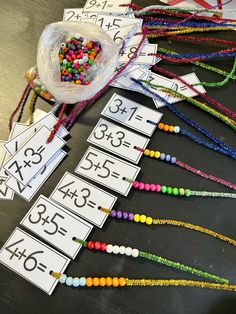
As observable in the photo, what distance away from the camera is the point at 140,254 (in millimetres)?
585

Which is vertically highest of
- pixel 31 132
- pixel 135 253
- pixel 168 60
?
pixel 168 60

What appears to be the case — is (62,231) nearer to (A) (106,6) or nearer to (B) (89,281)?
(B) (89,281)

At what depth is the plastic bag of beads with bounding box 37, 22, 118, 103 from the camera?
69 centimetres

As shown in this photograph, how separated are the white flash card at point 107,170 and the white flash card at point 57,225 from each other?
88 millimetres

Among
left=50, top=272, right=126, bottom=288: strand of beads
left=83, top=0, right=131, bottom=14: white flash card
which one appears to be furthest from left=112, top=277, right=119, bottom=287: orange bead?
left=83, top=0, right=131, bottom=14: white flash card

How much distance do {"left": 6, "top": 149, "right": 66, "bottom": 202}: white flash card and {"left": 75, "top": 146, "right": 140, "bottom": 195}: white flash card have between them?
5 cm

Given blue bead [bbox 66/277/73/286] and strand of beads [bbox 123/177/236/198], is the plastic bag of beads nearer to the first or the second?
strand of beads [bbox 123/177/236/198]

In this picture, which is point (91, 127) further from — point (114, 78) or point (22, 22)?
point (22, 22)

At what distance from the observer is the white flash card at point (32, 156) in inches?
25.0

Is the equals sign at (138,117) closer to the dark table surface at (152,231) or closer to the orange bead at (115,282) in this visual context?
the dark table surface at (152,231)

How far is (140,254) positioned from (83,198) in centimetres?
15

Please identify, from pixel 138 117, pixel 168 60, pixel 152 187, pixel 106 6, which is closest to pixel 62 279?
pixel 152 187

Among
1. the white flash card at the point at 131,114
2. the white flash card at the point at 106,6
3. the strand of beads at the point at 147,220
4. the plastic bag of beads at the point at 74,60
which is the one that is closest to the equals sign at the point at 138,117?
the white flash card at the point at 131,114

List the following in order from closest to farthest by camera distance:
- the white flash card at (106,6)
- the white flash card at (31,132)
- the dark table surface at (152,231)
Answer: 1. the dark table surface at (152,231)
2. the white flash card at (31,132)
3. the white flash card at (106,6)
